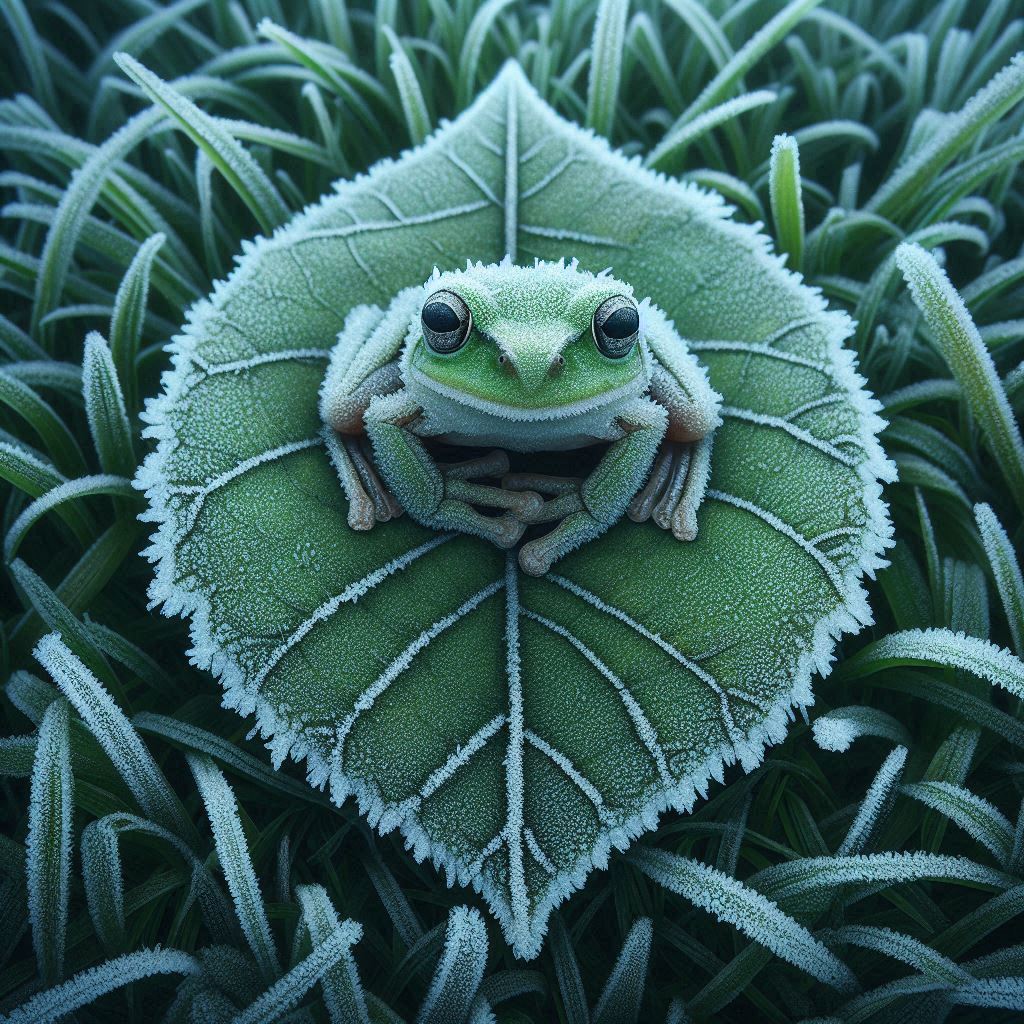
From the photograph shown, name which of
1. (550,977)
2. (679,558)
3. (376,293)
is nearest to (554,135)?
(376,293)

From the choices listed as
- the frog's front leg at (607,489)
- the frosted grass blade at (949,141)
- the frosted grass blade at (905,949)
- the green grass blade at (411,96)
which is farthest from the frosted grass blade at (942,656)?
the green grass blade at (411,96)

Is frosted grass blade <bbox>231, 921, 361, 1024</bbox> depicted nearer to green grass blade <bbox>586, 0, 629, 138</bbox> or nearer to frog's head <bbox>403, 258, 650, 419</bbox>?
frog's head <bbox>403, 258, 650, 419</bbox>

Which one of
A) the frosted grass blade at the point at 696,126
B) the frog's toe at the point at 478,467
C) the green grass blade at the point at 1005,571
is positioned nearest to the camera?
the frog's toe at the point at 478,467

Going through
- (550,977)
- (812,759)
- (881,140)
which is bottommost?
(550,977)

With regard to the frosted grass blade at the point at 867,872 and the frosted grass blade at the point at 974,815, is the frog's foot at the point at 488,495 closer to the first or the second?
the frosted grass blade at the point at 867,872

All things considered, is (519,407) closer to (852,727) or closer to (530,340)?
(530,340)

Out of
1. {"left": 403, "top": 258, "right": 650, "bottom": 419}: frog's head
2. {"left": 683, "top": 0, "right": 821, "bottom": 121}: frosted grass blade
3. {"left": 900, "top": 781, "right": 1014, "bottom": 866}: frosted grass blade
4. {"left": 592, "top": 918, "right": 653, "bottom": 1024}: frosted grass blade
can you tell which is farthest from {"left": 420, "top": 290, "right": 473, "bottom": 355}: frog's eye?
{"left": 683, "top": 0, "right": 821, "bottom": 121}: frosted grass blade

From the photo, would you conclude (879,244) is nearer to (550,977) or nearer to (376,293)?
(376,293)
